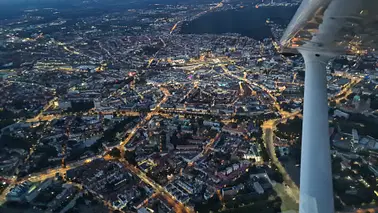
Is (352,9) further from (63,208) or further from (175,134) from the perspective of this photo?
(175,134)

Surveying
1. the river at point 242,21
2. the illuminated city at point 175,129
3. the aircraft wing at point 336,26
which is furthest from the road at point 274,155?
the river at point 242,21

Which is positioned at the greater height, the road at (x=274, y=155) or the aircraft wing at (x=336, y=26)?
the aircraft wing at (x=336, y=26)

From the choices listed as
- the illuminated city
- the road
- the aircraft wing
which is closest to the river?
the illuminated city

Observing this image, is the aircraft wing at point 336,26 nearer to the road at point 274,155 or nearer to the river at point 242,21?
the road at point 274,155

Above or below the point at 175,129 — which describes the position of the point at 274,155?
below

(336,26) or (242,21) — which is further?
(242,21)

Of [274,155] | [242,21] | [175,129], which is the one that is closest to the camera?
[274,155]

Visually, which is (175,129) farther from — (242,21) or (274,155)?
(242,21)

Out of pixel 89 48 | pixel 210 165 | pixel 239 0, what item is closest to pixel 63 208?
pixel 210 165

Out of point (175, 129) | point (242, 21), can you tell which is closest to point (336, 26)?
point (175, 129)

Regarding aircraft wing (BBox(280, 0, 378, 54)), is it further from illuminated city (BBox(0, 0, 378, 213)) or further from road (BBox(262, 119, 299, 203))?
road (BBox(262, 119, 299, 203))

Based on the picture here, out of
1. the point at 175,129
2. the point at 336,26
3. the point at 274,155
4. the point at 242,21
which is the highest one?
the point at 242,21
